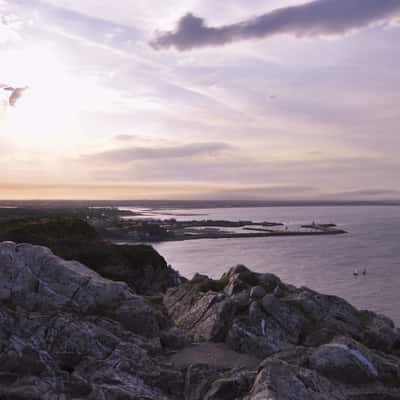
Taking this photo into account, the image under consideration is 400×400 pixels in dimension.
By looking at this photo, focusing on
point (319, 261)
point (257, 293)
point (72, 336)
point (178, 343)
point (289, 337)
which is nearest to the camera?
point (72, 336)

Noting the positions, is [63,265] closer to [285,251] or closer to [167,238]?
[285,251]

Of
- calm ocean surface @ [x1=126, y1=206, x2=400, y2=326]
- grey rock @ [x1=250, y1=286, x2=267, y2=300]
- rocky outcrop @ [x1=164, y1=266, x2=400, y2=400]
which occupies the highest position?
grey rock @ [x1=250, y1=286, x2=267, y2=300]

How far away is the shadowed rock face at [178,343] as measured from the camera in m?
11.5

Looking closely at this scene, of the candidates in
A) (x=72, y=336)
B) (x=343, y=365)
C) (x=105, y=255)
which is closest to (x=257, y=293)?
(x=343, y=365)

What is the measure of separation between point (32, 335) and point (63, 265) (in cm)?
418

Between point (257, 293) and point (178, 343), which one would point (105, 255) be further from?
point (178, 343)

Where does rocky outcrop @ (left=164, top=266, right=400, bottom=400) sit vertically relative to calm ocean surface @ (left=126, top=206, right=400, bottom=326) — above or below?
above

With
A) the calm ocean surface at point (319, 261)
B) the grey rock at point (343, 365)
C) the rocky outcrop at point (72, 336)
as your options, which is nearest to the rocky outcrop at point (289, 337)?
the grey rock at point (343, 365)

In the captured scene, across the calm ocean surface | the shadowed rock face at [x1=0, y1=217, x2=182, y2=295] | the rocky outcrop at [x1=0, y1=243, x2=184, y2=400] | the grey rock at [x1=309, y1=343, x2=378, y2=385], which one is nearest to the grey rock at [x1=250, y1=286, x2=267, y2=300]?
the rocky outcrop at [x1=0, y1=243, x2=184, y2=400]

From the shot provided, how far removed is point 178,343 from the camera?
51.3ft

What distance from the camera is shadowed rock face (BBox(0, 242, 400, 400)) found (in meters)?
11.5

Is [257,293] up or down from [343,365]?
up

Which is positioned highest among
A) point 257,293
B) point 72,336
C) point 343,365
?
point 257,293

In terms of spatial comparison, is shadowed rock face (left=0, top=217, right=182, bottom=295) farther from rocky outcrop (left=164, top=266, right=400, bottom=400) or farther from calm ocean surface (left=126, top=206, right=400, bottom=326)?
calm ocean surface (left=126, top=206, right=400, bottom=326)
